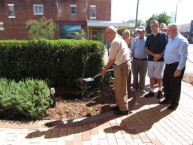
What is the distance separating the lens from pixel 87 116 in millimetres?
4926

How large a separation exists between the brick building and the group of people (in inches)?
1107

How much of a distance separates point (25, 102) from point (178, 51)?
3346mm

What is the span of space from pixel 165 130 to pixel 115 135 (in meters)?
0.94

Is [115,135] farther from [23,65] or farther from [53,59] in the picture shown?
[23,65]

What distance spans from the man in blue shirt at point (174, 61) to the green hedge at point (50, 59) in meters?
2.24

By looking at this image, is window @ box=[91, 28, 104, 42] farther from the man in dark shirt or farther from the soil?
the man in dark shirt

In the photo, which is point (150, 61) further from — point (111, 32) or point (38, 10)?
point (38, 10)

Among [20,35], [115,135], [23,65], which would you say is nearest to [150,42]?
[115,135]

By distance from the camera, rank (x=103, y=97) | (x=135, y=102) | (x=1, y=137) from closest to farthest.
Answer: (x=1, y=137), (x=135, y=102), (x=103, y=97)

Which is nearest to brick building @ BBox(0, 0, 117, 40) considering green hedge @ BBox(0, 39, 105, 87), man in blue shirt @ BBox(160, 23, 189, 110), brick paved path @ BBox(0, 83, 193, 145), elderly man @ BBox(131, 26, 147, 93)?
green hedge @ BBox(0, 39, 105, 87)

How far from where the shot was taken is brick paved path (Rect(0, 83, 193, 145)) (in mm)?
3830

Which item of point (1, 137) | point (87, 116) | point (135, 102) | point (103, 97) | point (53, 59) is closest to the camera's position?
point (1, 137)

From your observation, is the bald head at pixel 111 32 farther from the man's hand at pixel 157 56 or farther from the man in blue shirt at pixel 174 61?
the man's hand at pixel 157 56

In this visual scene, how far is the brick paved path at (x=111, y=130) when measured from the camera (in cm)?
383
